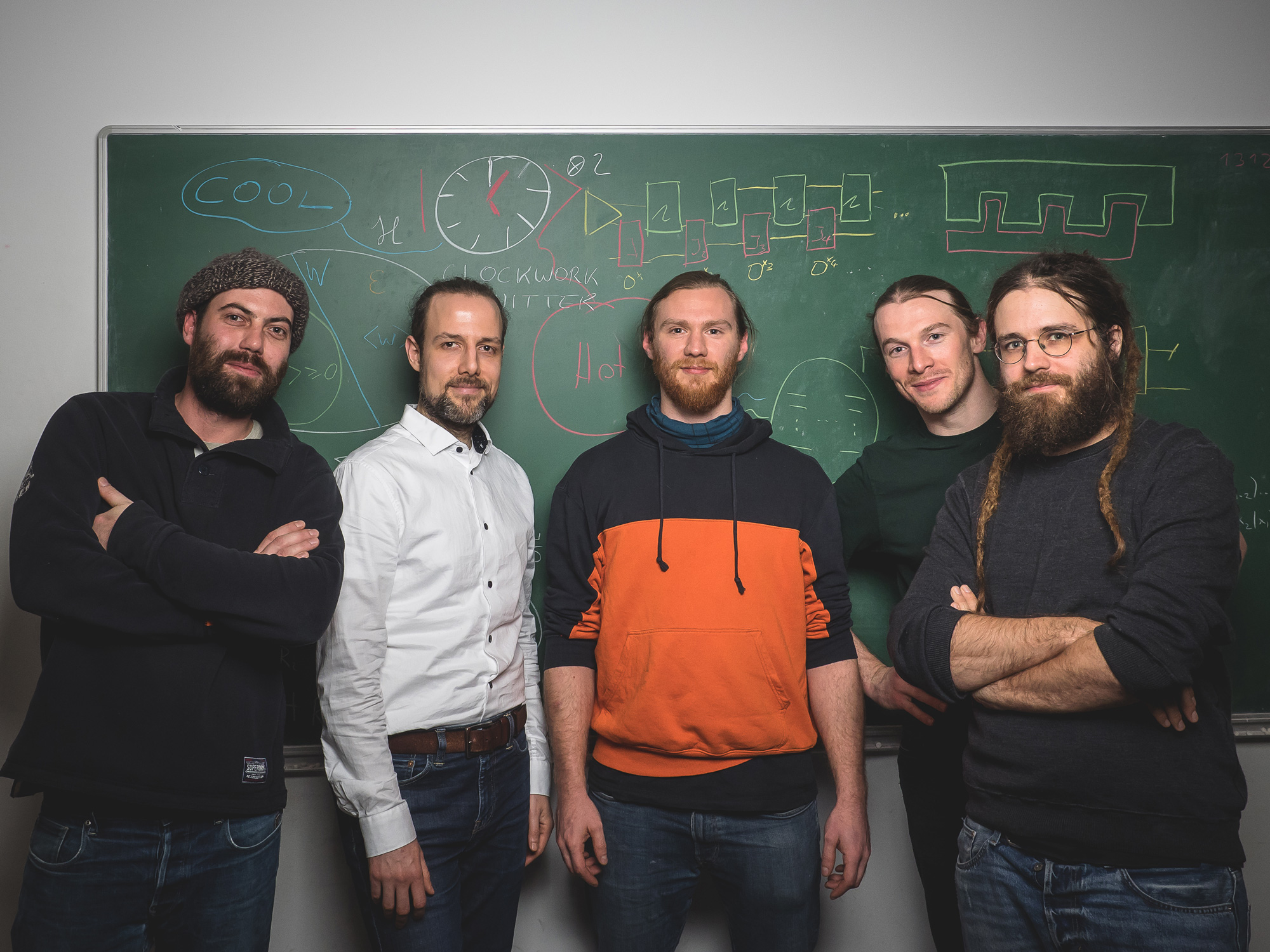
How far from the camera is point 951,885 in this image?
1.87m

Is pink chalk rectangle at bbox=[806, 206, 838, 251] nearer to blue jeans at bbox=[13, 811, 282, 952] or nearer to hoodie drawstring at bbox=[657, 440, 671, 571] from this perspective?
hoodie drawstring at bbox=[657, 440, 671, 571]

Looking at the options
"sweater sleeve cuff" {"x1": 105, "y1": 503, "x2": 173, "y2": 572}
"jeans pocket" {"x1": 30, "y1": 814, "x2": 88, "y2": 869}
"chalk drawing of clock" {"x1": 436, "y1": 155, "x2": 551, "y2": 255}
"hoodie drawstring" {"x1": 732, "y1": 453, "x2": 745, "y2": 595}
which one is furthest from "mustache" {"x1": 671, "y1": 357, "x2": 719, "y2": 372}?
"jeans pocket" {"x1": 30, "y1": 814, "x2": 88, "y2": 869}

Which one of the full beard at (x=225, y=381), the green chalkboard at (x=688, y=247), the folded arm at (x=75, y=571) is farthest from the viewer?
the green chalkboard at (x=688, y=247)

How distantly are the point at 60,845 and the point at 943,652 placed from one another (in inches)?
71.5

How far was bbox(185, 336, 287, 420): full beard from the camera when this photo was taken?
170 cm

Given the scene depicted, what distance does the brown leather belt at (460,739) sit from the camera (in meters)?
1.69

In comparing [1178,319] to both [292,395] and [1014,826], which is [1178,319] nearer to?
[1014,826]

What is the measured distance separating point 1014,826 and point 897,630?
0.42m

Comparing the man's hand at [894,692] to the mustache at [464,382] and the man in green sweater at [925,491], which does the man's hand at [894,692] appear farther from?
the mustache at [464,382]

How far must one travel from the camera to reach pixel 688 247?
89.0 inches

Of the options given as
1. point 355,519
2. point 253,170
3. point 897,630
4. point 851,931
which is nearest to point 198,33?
point 253,170

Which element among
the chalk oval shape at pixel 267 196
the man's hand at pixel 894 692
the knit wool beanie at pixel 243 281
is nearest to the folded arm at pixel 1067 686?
the man's hand at pixel 894 692

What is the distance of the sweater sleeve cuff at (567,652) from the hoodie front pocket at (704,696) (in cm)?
17

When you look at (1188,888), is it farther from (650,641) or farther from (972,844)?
(650,641)
